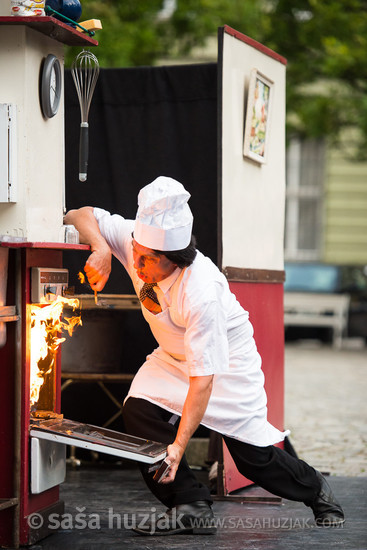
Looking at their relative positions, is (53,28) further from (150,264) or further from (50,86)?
(150,264)

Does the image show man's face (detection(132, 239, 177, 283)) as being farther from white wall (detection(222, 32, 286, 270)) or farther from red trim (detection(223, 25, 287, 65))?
red trim (detection(223, 25, 287, 65))

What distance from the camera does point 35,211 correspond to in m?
3.99

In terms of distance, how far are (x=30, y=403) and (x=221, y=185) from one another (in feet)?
5.29

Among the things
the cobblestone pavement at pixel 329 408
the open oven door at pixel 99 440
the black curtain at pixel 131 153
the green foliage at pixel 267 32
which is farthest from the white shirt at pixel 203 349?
the green foliage at pixel 267 32

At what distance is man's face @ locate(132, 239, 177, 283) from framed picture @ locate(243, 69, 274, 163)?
139 cm

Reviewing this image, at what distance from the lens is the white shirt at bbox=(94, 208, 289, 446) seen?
13.3 feet

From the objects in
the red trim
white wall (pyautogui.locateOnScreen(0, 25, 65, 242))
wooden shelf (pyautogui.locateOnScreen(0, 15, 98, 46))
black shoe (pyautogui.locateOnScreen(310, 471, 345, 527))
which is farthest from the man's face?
the red trim

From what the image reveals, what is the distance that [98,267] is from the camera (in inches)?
165

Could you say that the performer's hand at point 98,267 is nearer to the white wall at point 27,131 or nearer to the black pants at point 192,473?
the white wall at point 27,131

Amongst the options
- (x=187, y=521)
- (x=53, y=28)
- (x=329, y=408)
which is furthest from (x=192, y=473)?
(x=329, y=408)

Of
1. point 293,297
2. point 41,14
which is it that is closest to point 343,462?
point 41,14

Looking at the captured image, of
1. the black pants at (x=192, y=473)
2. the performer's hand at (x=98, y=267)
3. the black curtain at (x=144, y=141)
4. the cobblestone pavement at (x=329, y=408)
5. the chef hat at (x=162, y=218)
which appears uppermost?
the black curtain at (x=144, y=141)

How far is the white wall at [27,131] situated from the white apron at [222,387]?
0.69 metres

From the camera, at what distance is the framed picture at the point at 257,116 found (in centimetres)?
530
